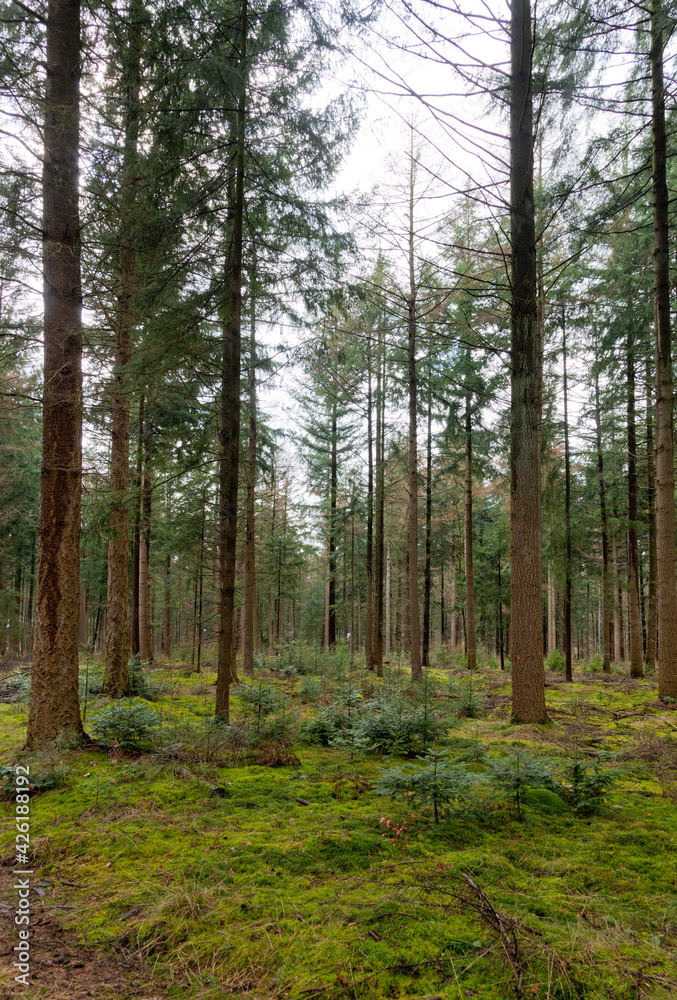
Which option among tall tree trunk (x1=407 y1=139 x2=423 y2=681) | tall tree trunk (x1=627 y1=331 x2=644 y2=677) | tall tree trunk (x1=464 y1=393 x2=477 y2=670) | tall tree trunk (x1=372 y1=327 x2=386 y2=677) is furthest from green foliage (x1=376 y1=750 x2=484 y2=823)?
tall tree trunk (x1=627 y1=331 x2=644 y2=677)

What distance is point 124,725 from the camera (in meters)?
5.11

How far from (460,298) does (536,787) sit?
11.8m

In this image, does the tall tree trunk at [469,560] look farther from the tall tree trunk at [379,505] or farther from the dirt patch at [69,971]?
the dirt patch at [69,971]

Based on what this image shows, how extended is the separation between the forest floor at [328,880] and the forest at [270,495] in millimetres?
20

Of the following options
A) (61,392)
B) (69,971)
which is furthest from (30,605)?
(69,971)

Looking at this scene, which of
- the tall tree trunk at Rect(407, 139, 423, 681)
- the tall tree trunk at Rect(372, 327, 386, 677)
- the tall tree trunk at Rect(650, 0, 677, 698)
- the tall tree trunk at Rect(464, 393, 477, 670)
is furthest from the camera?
the tall tree trunk at Rect(464, 393, 477, 670)

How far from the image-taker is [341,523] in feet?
60.1

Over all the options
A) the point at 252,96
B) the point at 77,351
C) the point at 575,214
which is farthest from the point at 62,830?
the point at 575,214

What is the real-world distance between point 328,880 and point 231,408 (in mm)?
5501

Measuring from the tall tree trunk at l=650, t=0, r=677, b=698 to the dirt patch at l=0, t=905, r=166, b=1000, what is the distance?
965 centimetres

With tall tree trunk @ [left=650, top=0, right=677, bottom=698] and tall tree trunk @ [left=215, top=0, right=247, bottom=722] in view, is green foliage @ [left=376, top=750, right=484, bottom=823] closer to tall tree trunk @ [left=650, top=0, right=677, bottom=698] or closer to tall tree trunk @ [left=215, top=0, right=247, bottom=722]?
tall tree trunk @ [left=215, top=0, right=247, bottom=722]

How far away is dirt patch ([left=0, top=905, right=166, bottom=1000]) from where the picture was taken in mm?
1878

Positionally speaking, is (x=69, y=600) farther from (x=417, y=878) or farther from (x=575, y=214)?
(x=575, y=214)

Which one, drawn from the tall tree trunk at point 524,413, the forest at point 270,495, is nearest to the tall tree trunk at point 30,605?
the forest at point 270,495
